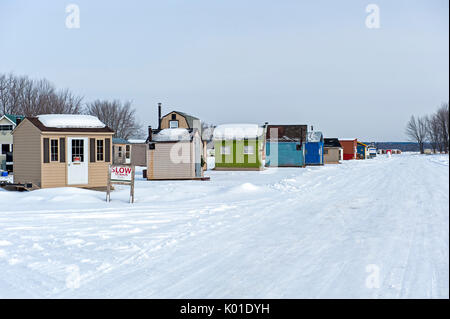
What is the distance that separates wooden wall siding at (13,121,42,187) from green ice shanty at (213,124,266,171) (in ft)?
60.3

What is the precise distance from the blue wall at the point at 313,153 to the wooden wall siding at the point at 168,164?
23949mm

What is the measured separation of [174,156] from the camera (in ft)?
77.6

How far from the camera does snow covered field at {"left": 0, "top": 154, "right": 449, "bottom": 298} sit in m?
5.25

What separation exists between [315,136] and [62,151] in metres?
33.3

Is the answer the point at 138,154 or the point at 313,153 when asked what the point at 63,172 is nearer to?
the point at 138,154

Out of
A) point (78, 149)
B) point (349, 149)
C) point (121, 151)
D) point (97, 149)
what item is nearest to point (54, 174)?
point (78, 149)

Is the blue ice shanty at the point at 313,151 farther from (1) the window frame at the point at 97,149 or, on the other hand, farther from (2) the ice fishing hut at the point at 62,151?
(2) the ice fishing hut at the point at 62,151

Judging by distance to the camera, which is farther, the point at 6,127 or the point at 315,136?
the point at 315,136

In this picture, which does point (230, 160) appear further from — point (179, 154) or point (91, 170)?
point (91, 170)

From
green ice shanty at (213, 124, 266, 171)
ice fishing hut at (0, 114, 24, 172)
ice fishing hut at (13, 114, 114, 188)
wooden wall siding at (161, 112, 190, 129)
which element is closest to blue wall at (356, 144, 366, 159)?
wooden wall siding at (161, 112, 190, 129)

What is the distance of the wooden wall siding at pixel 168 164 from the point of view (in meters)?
23.6

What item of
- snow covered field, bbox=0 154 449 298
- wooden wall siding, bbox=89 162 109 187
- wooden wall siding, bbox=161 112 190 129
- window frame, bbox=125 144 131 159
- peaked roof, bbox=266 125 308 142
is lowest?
snow covered field, bbox=0 154 449 298

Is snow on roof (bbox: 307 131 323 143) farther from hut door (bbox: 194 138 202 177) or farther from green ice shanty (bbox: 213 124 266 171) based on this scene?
hut door (bbox: 194 138 202 177)
